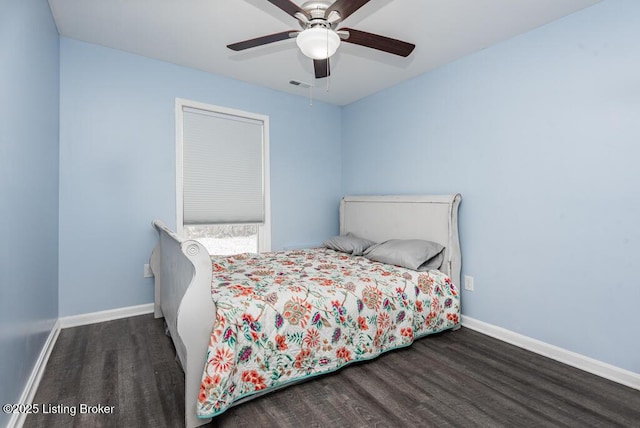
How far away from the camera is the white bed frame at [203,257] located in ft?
5.10

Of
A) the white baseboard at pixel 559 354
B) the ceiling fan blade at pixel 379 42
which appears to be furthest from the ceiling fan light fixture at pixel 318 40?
the white baseboard at pixel 559 354

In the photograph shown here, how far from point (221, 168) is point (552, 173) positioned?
10.1ft

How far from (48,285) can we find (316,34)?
8.49ft

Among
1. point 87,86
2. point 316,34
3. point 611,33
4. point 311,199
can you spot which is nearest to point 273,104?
point 311,199

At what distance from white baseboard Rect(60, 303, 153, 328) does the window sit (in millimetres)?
819

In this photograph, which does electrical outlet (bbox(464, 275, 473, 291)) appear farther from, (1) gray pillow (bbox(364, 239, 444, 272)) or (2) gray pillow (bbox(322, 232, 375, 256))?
(2) gray pillow (bbox(322, 232, 375, 256))

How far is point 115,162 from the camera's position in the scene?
9.63 ft

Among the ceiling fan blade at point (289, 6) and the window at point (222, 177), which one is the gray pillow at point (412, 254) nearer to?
the window at point (222, 177)

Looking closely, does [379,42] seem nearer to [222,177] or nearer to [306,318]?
[306,318]

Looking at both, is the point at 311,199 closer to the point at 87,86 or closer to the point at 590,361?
the point at 87,86

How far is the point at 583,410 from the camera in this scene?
1704mm

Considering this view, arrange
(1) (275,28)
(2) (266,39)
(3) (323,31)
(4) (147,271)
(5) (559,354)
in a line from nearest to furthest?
1. (3) (323,31)
2. (2) (266,39)
3. (5) (559,354)
4. (1) (275,28)
5. (4) (147,271)

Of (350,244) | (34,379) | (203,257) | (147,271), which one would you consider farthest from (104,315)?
(350,244)

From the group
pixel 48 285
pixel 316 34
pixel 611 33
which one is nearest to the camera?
pixel 316 34
